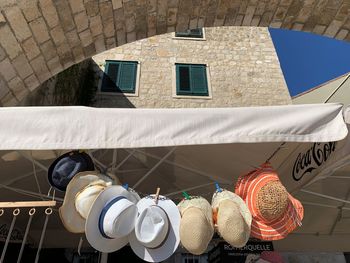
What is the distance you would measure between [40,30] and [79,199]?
9.85 ft

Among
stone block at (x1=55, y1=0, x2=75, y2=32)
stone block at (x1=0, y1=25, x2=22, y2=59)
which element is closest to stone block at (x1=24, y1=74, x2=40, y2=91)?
stone block at (x1=0, y1=25, x2=22, y2=59)

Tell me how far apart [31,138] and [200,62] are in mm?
9972

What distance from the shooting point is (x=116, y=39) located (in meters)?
5.17

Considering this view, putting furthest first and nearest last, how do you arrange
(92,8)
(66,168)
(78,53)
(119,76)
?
(119,76) → (78,53) → (92,8) → (66,168)

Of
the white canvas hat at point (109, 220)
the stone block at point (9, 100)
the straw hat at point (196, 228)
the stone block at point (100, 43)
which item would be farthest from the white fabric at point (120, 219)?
the stone block at point (100, 43)

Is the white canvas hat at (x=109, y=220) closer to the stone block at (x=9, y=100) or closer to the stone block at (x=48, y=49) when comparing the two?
the stone block at (x=9, y=100)

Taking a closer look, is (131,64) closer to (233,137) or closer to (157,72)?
(157,72)

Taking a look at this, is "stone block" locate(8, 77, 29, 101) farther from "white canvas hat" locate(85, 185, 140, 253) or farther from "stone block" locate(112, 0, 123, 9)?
"white canvas hat" locate(85, 185, 140, 253)

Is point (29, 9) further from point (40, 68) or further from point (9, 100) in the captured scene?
point (9, 100)

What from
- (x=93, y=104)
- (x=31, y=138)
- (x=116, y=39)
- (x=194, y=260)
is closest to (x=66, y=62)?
(x=116, y=39)

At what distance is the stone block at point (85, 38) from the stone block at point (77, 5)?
14.0 inches

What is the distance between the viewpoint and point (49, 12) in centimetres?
420

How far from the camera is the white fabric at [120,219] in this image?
6.52 feet

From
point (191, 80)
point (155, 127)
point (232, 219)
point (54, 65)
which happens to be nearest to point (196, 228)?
point (232, 219)
